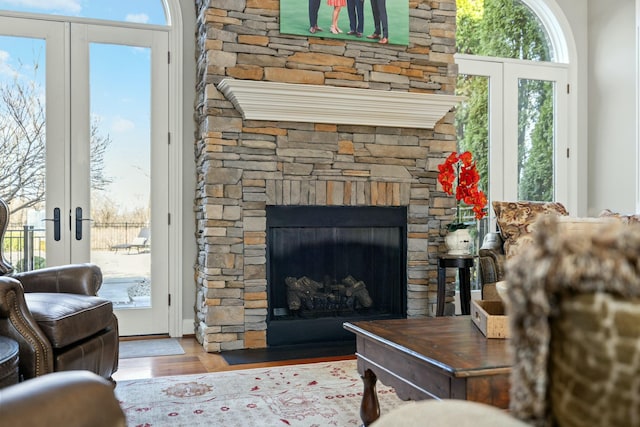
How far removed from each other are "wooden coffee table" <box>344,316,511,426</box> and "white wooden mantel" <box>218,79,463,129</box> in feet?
6.48

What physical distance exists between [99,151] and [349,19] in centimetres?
201

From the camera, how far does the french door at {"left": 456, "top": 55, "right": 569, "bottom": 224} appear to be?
17.3 ft

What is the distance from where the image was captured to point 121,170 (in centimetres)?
437

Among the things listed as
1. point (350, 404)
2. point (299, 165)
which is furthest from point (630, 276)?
point (299, 165)

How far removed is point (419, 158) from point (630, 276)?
384 centimetres

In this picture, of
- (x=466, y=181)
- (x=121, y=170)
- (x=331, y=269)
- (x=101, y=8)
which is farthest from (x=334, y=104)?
(x=101, y=8)

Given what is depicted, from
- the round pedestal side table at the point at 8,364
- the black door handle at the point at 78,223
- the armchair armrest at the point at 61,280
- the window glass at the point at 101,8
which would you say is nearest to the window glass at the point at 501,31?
the window glass at the point at 101,8

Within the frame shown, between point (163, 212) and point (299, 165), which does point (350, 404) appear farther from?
point (163, 212)

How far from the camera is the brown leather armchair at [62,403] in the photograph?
929 mm

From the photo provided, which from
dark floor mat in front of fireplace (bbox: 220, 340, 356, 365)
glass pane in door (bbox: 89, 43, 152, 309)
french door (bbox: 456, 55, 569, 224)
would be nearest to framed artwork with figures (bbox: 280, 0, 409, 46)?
french door (bbox: 456, 55, 569, 224)

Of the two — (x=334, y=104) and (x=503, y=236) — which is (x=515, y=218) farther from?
(x=334, y=104)

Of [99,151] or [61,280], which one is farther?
[99,151]

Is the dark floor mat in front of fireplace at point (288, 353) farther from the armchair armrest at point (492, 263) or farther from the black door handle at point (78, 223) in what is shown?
the black door handle at point (78, 223)

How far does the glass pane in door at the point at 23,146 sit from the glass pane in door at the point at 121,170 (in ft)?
1.11
